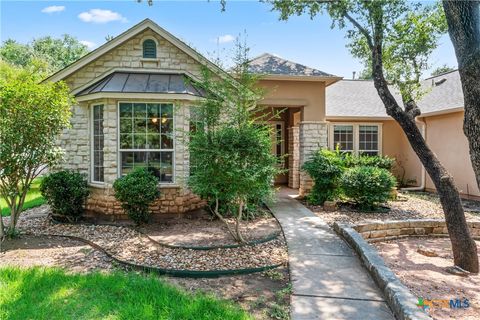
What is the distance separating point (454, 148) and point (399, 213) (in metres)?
5.20

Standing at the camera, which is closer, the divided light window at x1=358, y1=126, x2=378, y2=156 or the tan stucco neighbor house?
the tan stucco neighbor house

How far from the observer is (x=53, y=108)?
22.0ft

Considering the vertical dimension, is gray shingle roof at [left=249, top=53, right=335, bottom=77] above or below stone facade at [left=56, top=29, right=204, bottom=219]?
above

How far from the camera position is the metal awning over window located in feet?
26.2

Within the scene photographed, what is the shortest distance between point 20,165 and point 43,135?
76 cm

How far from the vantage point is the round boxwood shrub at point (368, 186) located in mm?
9031

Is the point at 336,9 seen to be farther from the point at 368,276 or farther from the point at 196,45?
the point at 368,276

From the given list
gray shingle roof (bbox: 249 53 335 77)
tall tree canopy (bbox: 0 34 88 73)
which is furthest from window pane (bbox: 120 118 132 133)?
tall tree canopy (bbox: 0 34 88 73)

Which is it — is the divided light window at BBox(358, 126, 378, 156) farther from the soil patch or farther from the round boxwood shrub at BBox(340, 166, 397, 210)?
the soil patch

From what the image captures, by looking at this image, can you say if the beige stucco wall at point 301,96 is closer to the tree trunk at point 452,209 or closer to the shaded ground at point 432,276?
the tree trunk at point 452,209

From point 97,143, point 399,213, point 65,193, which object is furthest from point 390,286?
point 97,143

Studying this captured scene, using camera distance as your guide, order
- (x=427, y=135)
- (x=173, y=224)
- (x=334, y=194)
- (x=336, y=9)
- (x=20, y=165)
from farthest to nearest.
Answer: (x=427, y=135)
(x=334, y=194)
(x=336, y=9)
(x=173, y=224)
(x=20, y=165)

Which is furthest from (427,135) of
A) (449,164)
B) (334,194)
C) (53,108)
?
(53,108)

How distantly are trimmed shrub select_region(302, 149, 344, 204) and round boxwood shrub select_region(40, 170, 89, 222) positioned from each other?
6.55 metres
